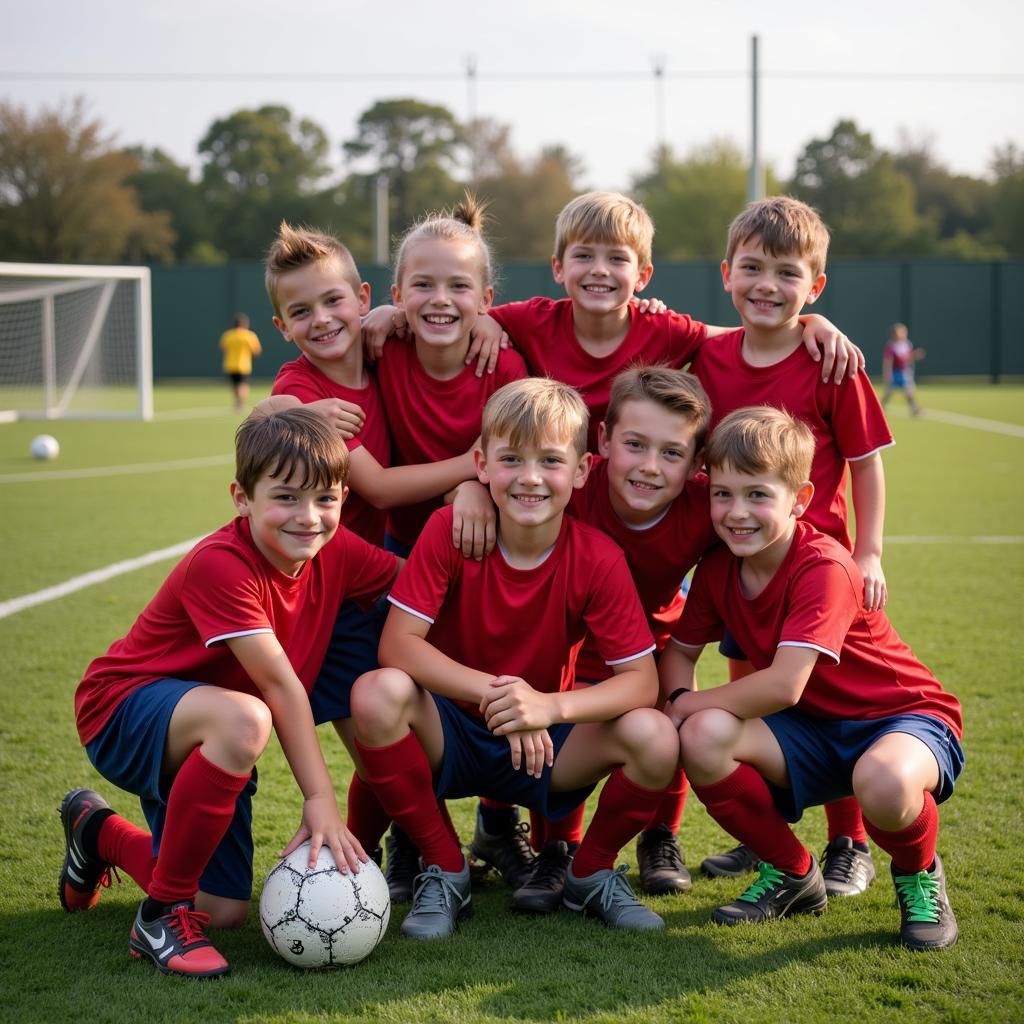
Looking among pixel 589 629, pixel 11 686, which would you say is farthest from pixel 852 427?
pixel 11 686

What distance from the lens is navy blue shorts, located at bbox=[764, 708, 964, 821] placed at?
2918mm

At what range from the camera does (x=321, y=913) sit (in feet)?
8.62

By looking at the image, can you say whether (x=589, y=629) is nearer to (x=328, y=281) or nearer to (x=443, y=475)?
(x=443, y=475)

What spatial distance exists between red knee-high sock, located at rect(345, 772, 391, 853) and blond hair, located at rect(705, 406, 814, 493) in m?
1.28

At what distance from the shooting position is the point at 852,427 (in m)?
3.26

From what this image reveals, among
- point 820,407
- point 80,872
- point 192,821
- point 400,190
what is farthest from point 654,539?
point 400,190

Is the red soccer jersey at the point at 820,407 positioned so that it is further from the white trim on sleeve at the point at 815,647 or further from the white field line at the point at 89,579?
the white field line at the point at 89,579

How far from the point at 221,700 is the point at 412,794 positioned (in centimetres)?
53

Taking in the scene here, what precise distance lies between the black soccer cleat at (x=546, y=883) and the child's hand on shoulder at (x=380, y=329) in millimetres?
1486

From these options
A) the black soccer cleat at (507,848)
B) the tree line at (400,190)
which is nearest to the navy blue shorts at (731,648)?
the black soccer cleat at (507,848)

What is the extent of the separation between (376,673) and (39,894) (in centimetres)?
109

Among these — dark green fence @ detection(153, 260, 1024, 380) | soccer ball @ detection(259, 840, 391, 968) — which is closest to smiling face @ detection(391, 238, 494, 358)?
soccer ball @ detection(259, 840, 391, 968)

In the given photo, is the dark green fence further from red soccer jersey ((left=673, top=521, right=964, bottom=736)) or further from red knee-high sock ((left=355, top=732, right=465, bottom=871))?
red knee-high sock ((left=355, top=732, right=465, bottom=871))

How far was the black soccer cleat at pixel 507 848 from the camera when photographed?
333 cm
